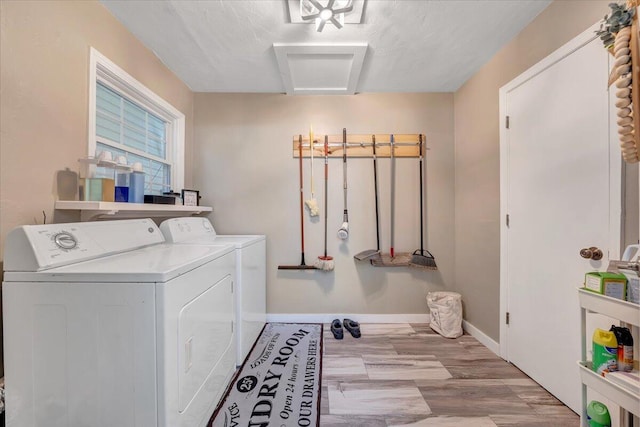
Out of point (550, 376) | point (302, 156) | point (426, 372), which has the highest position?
point (302, 156)

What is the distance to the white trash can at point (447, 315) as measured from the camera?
224 cm

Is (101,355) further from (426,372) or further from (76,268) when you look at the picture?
(426,372)

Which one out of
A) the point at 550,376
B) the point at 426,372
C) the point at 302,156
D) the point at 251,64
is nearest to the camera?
the point at 550,376

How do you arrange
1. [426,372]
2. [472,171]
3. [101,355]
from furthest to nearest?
[472,171] → [426,372] → [101,355]

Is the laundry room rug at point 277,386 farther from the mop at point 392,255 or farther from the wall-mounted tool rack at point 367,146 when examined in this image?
the wall-mounted tool rack at point 367,146

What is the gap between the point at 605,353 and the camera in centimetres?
94

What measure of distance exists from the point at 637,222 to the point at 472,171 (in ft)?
3.97

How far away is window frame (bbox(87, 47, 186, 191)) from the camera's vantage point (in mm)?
1410

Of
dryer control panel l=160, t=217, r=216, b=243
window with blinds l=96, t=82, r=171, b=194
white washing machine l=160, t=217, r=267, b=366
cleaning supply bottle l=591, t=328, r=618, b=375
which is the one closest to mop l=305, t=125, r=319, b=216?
white washing machine l=160, t=217, r=267, b=366

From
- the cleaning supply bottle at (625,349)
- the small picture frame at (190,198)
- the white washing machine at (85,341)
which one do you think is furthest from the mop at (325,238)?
the cleaning supply bottle at (625,349)

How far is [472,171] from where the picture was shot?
225 cm

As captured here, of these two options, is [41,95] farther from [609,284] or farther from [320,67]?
[609,284]

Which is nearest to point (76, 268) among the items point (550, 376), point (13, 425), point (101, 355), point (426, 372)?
point (101, 355)

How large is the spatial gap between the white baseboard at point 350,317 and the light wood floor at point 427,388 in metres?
0.31
